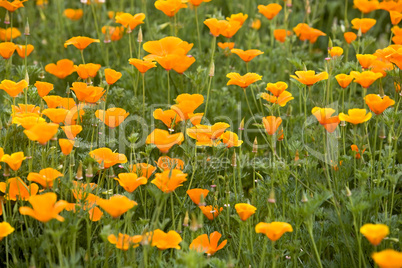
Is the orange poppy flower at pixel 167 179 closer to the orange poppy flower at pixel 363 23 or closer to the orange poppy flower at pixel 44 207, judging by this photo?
the orange poppy flower at pixel 44 207

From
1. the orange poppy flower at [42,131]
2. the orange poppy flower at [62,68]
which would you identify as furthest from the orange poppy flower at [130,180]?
the orange poppy flower at [62,68]

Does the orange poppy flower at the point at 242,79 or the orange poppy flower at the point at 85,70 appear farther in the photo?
the orange poppy flower at the point at 85,70

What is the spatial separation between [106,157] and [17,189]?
36 cm

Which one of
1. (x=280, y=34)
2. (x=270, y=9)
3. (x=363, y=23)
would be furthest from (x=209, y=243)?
(x=280, y=34)

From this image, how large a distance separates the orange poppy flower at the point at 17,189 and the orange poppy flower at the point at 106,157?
0.24 metres

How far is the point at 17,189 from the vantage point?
1956 mm

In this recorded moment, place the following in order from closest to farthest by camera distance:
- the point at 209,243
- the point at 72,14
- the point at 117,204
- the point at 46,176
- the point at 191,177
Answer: the point at 117,204 < the point at 46,176 < the point at 209,243 < the point at 191,177 < the point at 72,14

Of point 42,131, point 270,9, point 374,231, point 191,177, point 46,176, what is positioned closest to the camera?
point 374,231

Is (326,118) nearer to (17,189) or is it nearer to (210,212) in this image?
(210,212)

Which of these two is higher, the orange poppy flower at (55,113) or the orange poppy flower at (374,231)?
the orange poppy flower at (55,113)

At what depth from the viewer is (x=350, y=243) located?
197 centimetres

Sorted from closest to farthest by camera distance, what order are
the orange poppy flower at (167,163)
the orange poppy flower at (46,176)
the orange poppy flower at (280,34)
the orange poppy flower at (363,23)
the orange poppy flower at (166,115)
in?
the orange poppy flower at (46,176)
the orange poppy flower at (167,163)
the orange poppy flower at (166,115)
the orange poppy flower at (363,23)
the orange poppy flower at (280,34)

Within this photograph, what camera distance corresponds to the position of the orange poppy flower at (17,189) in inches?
74.4

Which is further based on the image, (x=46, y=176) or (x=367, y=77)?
(x=367, y=77)
